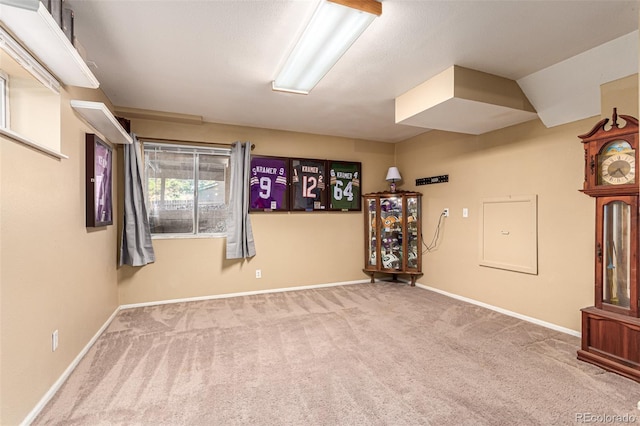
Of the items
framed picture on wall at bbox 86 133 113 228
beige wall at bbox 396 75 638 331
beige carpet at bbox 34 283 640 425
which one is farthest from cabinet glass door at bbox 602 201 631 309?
framed picture on wall at bbox 86 133 113 228

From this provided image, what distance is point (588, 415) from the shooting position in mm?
1756

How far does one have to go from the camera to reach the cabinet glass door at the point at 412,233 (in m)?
4.83

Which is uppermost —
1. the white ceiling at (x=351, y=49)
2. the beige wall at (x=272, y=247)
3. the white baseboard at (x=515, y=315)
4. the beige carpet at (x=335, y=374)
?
the white ceiling at (x=351, y=49)

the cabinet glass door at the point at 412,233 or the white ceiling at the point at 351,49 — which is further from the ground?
the white ceiling at the point at 351,49

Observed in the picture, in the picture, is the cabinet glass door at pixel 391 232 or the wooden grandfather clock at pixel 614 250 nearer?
the wooden grandfather clock at pixel 614 250

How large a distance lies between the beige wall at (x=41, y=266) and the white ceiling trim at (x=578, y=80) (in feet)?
13.1

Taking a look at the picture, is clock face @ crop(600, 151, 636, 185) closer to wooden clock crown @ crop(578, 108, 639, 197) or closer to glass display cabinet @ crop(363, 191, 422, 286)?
wooden clock crown @ crop(578, 108, 639, 197)

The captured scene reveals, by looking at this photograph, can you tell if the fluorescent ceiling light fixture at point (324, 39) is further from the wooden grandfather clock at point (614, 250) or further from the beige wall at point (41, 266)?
the wooden grandfather clock at point (614, 250)

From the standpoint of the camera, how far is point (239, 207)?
420 cm

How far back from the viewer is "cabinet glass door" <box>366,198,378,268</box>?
502 cm

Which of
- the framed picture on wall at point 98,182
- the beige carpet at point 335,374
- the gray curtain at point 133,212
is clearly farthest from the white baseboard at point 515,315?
the framed picture on wall at point 98,182

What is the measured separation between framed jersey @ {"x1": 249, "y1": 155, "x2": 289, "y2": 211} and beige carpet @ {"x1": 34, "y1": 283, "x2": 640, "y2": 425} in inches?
64.3

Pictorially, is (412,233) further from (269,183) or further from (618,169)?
(618,169)

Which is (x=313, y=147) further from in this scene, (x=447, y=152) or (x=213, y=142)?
(x=447, y=152)
